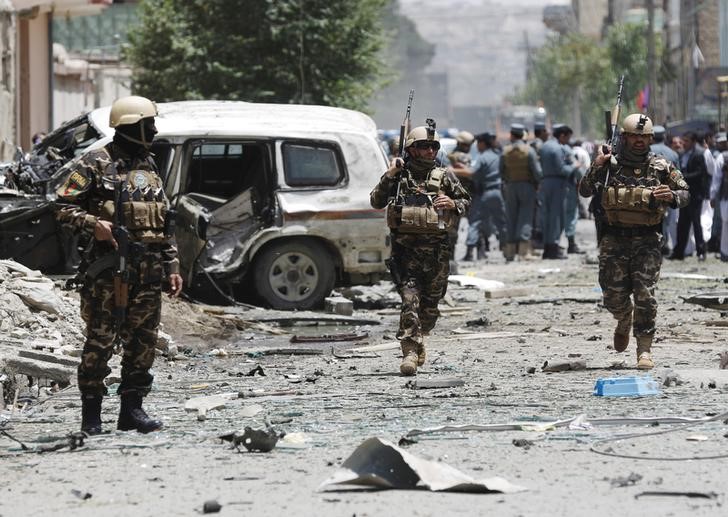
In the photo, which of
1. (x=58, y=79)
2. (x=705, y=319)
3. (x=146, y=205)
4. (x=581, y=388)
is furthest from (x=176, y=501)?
(x=58, y=79)

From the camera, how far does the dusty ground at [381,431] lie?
633 centimetres

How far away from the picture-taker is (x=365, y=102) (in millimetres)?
36656

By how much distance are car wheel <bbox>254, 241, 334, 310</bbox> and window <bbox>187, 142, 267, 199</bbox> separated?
2.29 feet

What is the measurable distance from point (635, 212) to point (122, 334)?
3.97 meters

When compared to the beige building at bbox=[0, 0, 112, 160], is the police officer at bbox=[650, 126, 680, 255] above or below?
below

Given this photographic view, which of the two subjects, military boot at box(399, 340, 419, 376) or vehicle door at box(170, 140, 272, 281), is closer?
military boot at box(399, 340, 419, 376)

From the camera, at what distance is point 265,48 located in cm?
3278

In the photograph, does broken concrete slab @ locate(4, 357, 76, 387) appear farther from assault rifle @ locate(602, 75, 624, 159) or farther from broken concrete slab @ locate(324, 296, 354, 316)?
broken concrete slab @ locate(324, 296, 354, 316)

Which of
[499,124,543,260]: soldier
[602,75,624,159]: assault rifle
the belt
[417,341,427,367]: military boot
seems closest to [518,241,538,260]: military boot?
[499,124,543,260]: soldier

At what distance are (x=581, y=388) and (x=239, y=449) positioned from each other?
2773mm

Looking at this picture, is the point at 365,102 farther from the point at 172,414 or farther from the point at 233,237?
the point at 172,414

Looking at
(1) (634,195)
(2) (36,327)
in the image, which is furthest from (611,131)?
(2) (36,327)

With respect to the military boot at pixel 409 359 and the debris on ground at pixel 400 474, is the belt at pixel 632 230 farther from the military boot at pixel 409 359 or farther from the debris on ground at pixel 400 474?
the debris on ground at pixel 400 474

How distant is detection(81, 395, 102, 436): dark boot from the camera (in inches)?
319
